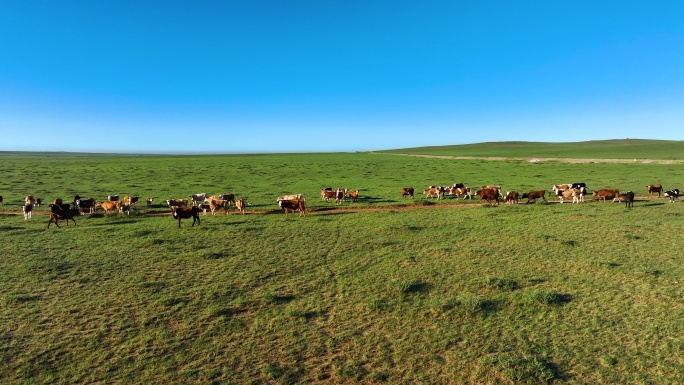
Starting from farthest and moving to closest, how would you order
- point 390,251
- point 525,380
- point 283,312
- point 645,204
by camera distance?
1. point 645,204
2. point 390,251
3. point 283,312
4. point 525,380

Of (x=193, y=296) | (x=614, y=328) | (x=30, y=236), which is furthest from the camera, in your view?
(x=30, y=236)

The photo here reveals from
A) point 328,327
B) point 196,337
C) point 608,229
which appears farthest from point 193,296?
point 608,229

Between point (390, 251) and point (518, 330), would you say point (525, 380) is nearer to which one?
point (518, 330)

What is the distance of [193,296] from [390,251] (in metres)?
7.41

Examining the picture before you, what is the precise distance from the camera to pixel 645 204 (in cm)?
2309

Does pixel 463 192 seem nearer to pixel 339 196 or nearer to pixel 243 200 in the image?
pixel 339 196

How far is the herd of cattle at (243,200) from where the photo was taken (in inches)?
760

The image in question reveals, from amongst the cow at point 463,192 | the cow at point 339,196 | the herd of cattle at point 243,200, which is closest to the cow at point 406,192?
the herd of cattle at point 243,200

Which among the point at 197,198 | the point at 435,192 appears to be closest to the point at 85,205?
the point at 197,198

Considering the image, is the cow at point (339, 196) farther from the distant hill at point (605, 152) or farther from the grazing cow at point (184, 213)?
the distant hill at point (605, 152)

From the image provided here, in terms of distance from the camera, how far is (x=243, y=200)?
23.4 meters

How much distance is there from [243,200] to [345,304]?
15563 millimetres

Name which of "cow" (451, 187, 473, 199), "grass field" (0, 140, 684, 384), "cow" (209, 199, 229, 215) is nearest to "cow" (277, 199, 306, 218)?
"cow" (209, 199, 229, 215)

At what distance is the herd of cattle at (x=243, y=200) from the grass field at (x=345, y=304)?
2.40 m
